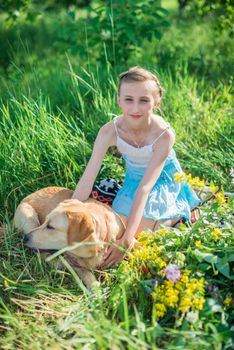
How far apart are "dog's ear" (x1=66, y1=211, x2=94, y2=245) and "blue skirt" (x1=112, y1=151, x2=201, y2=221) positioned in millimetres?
801

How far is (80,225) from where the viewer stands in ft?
10.7

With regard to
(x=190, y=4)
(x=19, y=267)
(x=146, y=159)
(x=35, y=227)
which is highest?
(x=190, y=4)

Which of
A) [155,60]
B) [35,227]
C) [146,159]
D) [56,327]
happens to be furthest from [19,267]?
[155,60]

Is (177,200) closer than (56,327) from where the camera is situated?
No

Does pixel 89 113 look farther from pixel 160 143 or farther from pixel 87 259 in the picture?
pixel 87 259

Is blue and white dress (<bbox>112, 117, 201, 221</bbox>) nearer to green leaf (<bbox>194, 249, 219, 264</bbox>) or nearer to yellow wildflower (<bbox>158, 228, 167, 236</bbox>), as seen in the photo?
yellow wildflower (<bbox>158, 228, 167, 236</bbox>)

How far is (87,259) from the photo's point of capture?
11.6 feet

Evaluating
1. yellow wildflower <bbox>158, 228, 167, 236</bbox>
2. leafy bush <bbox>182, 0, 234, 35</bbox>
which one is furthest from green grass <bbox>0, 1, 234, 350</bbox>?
leafy bush <bbox>182, 0, 234, 35</bbox>

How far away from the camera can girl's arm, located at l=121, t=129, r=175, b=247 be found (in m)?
3.62

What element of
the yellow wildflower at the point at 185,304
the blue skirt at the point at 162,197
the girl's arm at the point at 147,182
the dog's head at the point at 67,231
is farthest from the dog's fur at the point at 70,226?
the yellow wildflower at the point at 185,304

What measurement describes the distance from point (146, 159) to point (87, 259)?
943mm

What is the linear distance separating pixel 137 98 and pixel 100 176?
0.90 metres

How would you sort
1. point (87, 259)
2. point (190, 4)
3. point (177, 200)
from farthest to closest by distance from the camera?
point (190, 4), point (177, 200), point (87, 259)

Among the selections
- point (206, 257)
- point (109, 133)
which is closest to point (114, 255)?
point (206, 257)
